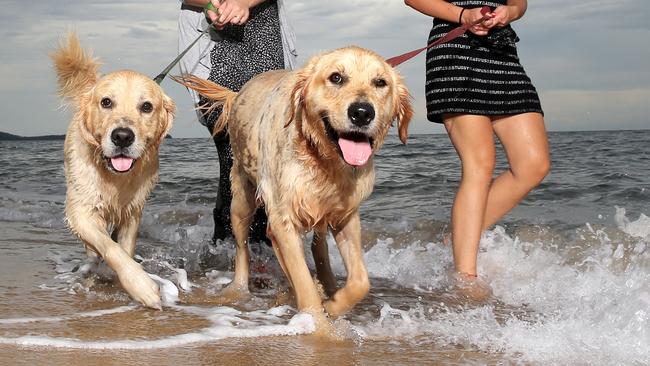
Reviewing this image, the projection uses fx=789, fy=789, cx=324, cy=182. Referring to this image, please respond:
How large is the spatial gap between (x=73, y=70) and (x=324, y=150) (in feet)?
7.26

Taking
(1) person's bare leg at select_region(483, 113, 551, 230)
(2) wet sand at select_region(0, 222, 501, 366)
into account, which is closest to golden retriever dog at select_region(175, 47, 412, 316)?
(2) wet sand at select_region(0, 222, 501, 366)

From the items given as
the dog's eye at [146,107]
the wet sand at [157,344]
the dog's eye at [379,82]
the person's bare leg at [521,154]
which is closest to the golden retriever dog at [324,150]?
the dog's eye at [379,82]

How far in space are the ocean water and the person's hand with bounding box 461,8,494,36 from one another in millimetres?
796

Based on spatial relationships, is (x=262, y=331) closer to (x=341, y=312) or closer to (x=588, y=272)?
(x=341, y=312)

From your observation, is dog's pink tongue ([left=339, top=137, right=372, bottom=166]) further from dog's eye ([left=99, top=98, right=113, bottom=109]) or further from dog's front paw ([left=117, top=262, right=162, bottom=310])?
dog's eye ([left=99, top=98, right=113, bottom=109])

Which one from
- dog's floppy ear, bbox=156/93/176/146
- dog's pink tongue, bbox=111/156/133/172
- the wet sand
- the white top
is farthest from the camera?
the white top

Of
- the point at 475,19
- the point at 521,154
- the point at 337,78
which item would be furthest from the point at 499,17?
the point at 337,78

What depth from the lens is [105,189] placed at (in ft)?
16.2

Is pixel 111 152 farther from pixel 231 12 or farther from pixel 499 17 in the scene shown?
pixel 499 17

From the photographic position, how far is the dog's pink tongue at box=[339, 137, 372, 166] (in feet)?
12.5

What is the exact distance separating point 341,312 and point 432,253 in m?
2.04

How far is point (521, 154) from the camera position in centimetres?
486

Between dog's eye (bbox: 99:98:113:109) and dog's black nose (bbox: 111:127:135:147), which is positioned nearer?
dog's black nose (bbox: 111:127:135:147)

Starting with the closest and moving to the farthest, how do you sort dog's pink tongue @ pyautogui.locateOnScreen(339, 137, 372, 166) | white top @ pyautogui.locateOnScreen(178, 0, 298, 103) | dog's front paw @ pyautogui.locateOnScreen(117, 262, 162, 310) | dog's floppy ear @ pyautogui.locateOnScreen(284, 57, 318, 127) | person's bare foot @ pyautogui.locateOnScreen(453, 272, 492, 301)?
dog's pink tongue @ pyautogui.locateOnScreen(339, 137, 372, 166) < dog's floppy ear @ pyautogui.locateOnScreen(284, 57, 318, 127) < dog's front paw @ pyautogui.locateOnScreen(117, 262, 162, 310) < person's bare foot @ pyautogui.locateOnScreen(453, 272, 492, 301) < white top @ pyautogui.locateOnScreen(178, 0, 298, 103)
